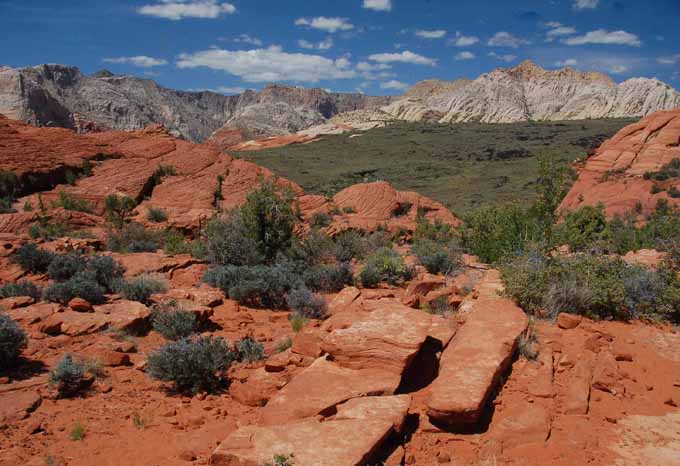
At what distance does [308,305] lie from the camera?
7.32 meters

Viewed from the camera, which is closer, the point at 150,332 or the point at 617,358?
the point at 617,358

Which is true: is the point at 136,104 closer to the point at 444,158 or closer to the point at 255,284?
the point at 444,158

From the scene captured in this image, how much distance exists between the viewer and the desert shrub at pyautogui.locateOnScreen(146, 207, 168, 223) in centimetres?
1484

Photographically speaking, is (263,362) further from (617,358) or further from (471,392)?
(617,358)

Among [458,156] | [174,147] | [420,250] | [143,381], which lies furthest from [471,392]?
[458,156]

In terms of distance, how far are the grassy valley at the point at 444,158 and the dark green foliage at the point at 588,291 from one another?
2317 cm

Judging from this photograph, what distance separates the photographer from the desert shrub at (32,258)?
8.26 metres

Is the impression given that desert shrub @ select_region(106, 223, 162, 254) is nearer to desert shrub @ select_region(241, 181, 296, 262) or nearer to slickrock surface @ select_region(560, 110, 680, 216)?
desert shrub @ select_region(241, 181, 296, 262)

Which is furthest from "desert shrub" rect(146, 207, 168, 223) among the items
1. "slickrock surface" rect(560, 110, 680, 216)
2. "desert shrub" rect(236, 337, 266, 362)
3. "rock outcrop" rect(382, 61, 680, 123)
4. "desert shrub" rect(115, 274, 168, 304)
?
"rock outcrop" rect(382, 61, 680, 123)

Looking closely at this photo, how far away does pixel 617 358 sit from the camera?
198 inches

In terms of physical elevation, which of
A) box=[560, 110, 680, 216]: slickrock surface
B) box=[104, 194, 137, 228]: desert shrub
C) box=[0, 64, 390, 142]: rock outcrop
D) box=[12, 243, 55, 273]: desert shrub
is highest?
box=[0, 64, 390, 142]: rock outcrop

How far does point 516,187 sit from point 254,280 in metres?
32.6

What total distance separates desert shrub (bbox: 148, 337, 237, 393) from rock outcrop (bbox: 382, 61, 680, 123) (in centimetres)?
9730

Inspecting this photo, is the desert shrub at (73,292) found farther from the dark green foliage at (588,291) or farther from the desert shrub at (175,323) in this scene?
the dark green foliage at (588,291)
